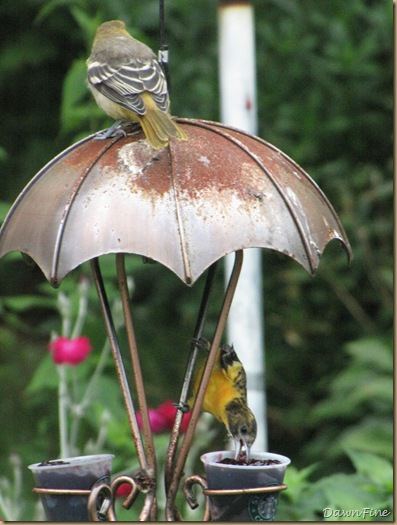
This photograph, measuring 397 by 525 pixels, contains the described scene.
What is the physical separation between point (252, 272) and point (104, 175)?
1922 mm

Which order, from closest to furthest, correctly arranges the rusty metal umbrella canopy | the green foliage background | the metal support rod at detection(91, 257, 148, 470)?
the rusty metal umbrella canopy < the metal support rod at detection(91, 257, 148, 470) < the green foliage background

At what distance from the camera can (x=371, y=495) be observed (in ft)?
10.6

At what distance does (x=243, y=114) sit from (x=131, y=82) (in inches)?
46.6

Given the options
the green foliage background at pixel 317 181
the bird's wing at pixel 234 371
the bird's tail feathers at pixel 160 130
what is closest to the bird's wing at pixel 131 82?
the bird's tail feathers at pixel 160 130

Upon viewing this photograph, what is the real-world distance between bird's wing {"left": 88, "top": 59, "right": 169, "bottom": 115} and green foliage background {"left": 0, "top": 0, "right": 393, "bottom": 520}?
2.09 metres

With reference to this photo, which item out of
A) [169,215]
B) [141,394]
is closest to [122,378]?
Result: [141,394]

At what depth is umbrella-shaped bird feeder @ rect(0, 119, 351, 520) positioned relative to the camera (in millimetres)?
2156

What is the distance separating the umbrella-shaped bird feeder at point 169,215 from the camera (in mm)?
2156

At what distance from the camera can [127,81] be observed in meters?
3.02

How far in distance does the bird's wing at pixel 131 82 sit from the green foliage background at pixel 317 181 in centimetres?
209

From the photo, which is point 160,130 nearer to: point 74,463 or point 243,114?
point 74,463

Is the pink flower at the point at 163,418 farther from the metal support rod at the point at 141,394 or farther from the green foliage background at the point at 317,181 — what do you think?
the green foliage background at the point at 317,181

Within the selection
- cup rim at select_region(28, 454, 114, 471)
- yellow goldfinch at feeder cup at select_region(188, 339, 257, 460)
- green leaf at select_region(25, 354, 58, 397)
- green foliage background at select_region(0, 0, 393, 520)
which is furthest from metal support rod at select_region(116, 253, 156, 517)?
green foliage background at select_region(0, 0, 393, 520)

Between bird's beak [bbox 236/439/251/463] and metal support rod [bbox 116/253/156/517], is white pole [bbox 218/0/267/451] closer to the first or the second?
bird's beak [bbox 236/439/251/463]
